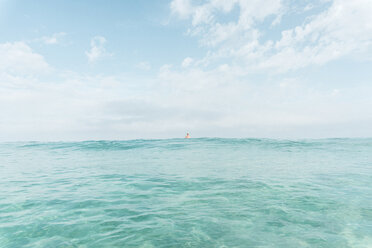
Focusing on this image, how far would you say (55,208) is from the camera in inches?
298

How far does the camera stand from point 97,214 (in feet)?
22.9

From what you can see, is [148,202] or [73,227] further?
[148,202]

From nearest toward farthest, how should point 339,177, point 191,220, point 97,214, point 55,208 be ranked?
point 191,220, point 97,214, point 55,208, point 339,177

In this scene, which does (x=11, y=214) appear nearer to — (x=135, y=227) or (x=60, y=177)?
(x=135, y=227)

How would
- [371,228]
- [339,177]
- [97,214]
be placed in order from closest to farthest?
1. [371,228]
2. [97,214]
3. [339,177]

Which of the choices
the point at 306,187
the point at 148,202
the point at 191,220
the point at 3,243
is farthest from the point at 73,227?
the point at 306,187

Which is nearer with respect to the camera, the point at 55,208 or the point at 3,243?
the point at 3,243

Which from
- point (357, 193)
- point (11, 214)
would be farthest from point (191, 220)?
point (357, 193)

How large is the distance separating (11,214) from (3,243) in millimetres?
2263

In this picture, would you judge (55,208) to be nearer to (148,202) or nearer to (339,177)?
(148,202)

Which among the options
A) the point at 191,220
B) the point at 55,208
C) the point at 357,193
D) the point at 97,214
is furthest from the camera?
the point at 357,193

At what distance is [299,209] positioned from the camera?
23.3ft

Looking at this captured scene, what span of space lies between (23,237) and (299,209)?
780cm

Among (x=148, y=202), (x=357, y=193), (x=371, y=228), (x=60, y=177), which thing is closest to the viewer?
(x=371, y=228)
